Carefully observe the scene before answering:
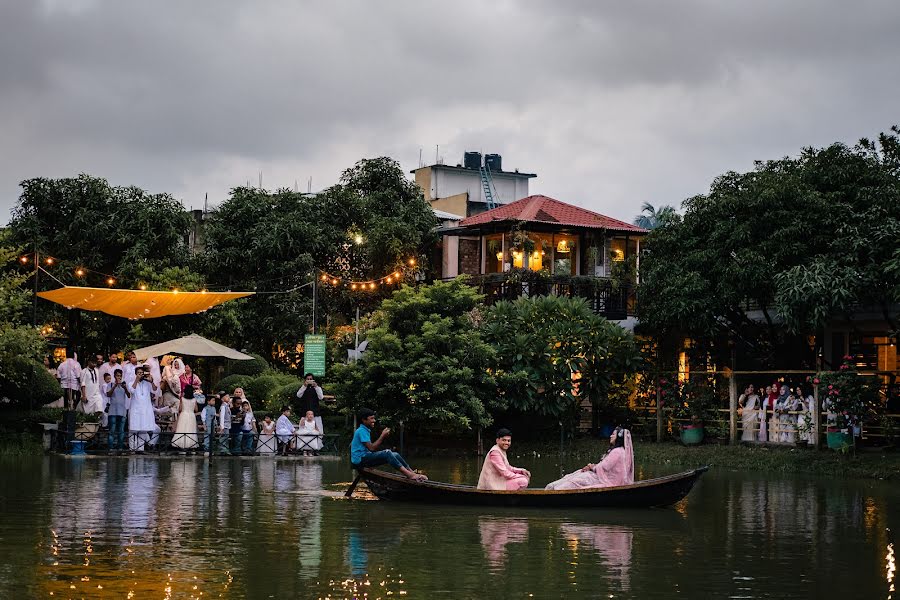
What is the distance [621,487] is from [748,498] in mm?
4136

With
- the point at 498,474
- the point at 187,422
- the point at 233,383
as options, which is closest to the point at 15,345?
the point at 187,422

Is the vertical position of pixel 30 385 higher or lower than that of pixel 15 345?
lower

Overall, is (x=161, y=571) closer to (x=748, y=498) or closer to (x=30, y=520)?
(x=30, y=520)

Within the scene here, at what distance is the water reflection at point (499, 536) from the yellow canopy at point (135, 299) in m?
14.8

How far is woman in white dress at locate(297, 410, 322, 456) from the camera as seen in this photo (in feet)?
95.3

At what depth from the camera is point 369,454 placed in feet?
62.6

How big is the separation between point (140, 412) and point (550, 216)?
58.6 ft

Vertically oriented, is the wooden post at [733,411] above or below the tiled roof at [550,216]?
below

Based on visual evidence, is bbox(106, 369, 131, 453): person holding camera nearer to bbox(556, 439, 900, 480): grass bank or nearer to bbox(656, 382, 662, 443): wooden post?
bbox(556, 439, 900, 480): grass bank

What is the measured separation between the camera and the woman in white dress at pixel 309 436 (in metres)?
29.0

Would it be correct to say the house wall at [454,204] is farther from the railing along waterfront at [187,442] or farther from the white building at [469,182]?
the railing along waterfront at [187,442]

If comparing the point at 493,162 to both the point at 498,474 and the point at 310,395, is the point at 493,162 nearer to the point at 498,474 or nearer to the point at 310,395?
the point at 310,395

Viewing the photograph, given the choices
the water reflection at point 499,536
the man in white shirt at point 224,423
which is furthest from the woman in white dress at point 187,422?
the water reflection at point 499,536

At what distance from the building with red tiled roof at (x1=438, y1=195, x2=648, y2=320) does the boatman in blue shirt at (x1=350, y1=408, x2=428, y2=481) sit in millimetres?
18833
